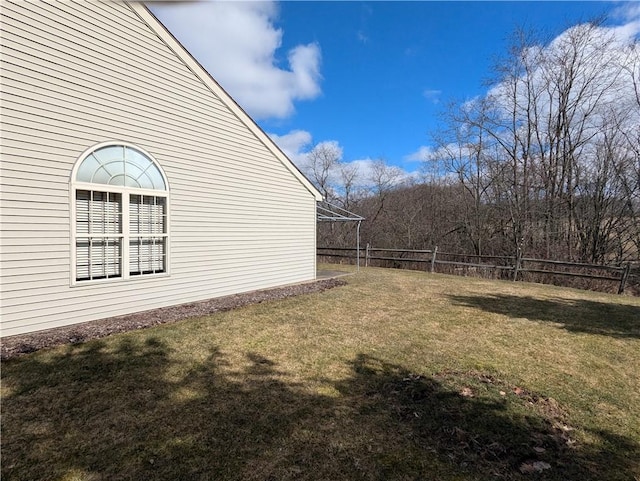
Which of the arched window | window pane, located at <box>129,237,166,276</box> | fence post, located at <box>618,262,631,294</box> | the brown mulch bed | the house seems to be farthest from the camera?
fence post, located at <box>618,262,631,294</box>

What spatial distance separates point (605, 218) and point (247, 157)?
15.5 meters

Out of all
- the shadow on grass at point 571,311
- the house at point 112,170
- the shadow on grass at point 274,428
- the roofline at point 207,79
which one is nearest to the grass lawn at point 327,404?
the shadow on grass at point 274,428

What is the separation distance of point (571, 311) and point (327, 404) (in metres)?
7.01

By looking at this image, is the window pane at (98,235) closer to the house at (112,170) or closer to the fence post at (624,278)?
the house at (112,170)

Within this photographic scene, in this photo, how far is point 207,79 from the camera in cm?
790

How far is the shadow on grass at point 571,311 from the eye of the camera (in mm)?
6418

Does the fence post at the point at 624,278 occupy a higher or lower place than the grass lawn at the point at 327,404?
higher

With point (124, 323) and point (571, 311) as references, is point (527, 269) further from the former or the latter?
Result: point (124, 323)

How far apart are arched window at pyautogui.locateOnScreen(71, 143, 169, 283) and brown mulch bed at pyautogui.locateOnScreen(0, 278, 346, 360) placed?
81 centimetres

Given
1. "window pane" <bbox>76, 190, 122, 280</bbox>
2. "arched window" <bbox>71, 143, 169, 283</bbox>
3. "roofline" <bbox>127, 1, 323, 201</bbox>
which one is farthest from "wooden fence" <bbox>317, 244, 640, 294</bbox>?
"window pane" <bbox>76, 190, 122, 280</bbox>

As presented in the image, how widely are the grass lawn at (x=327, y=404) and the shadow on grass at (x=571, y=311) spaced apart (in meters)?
0.32

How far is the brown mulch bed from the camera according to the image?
480 cm

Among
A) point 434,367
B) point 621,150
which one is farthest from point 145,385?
point 621,150

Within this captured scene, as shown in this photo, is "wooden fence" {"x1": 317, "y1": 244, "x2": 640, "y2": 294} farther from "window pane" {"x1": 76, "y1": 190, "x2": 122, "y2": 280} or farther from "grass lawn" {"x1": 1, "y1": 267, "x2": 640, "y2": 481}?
"window pane" {"x1": 76, "y1": 190, "x2": 122, "y2": 280}
